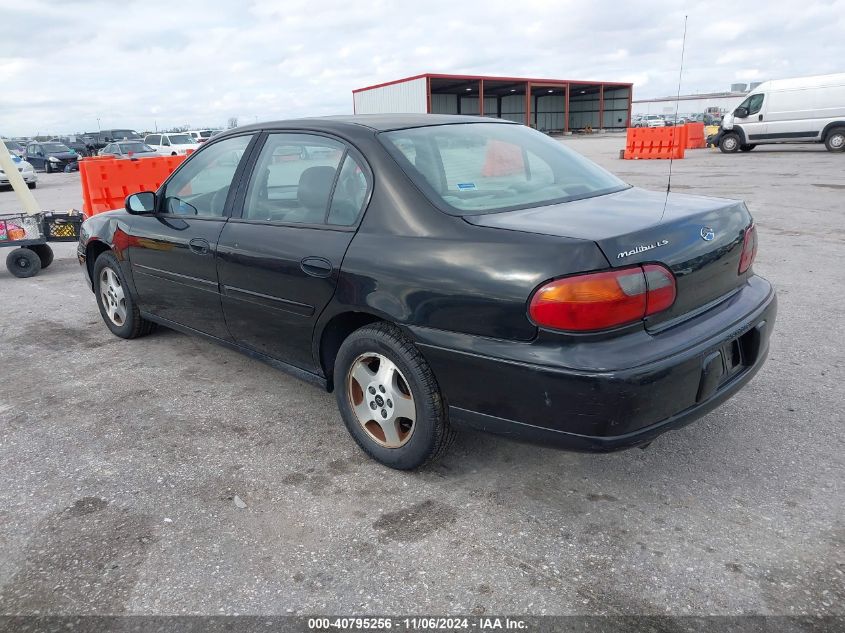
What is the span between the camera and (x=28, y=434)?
11.6 ft

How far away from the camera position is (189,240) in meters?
3.87

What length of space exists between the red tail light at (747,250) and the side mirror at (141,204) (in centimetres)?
337

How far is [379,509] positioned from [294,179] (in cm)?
168

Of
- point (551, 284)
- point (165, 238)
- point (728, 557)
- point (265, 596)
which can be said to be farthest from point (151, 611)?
point (165, 238)

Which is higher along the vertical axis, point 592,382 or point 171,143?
point 171,143

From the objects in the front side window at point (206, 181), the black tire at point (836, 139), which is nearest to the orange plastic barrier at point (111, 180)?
the front side window at point (206, 181)

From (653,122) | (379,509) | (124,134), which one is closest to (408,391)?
(379,509)

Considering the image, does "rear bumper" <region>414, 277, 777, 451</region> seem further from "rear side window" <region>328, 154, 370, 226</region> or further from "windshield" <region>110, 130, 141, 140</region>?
"windshield" <region>110, 130, 141, 140</region>

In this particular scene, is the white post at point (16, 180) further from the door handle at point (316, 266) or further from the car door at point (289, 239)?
the door handle at point (316, 266)

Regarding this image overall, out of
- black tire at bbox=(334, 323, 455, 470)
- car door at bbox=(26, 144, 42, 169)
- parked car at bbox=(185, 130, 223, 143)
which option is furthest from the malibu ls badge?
car door at bbox=(26, 144, 42, 169)

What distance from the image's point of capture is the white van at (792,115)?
2158 centimetres

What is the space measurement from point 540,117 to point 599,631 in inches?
2588

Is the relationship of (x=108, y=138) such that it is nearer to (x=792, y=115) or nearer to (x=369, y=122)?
(x=792, y=115)

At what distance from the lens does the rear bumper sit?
2322mm
